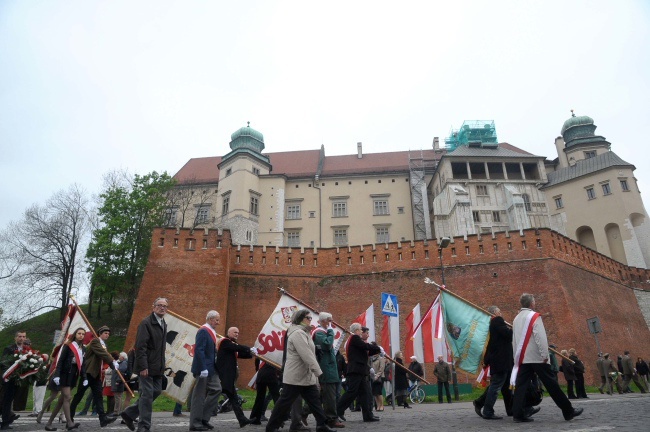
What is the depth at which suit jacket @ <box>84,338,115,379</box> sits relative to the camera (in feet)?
28.8

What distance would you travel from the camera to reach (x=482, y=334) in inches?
493

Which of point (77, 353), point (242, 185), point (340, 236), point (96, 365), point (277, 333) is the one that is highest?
point (242, 185)

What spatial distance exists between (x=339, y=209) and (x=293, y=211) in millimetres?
4967

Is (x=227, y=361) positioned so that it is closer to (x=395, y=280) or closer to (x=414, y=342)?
(x=414, y=342)

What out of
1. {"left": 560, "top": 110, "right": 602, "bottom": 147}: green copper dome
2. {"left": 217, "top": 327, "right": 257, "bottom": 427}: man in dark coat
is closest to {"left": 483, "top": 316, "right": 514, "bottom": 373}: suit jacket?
{"left": 217, "top": 327, "right": 257, "bottom": 427}: man in dark coat

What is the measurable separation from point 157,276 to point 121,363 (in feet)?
38.9

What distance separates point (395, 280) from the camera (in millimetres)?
26547

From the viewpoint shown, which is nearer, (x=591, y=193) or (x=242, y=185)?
(x=591, y=193)

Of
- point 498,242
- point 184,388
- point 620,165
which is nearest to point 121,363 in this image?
point 184,388

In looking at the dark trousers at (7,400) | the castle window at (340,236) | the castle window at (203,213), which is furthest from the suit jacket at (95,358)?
the castle window at (340,236)

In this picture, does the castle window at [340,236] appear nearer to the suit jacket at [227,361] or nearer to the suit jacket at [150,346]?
the suit jacket at [227,361]

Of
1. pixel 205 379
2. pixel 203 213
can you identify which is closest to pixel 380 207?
pixel 203 213

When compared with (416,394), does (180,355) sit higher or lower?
higher

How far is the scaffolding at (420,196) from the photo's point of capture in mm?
48375
